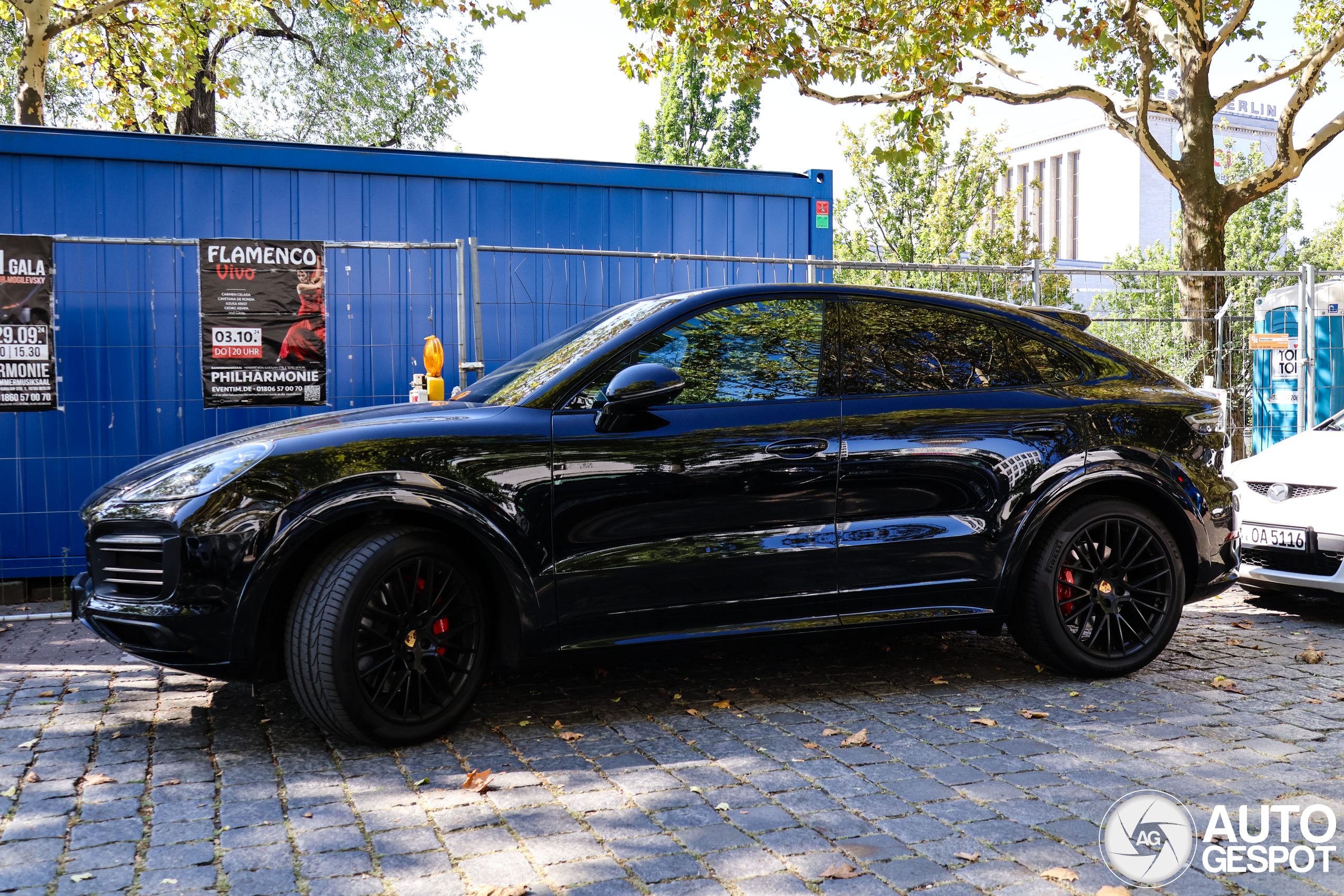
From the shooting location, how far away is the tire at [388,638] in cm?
367

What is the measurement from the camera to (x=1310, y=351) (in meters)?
9.54

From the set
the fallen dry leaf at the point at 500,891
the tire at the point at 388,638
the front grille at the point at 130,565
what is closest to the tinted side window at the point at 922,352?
the tire at the point at 388,638

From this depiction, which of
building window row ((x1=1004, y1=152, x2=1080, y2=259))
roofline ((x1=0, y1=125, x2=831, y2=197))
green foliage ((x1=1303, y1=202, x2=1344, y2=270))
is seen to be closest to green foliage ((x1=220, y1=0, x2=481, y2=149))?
roofline ((x1=0, y1=125, x2=831, y2=197))

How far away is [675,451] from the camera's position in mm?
4062

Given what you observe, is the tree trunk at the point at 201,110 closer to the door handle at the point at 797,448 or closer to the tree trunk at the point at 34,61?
the tree trunk at the point at 34,61

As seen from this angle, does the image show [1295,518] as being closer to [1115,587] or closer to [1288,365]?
[1115,587]

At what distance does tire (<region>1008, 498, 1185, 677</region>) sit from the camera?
4.61 m

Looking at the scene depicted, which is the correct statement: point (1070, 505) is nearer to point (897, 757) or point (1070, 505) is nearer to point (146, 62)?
point (897, 757)

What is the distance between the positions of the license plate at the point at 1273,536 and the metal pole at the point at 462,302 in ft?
15.8

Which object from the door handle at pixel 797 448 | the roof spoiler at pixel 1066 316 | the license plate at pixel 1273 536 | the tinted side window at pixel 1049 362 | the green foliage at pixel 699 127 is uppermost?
the green foliage at pixel 699 127

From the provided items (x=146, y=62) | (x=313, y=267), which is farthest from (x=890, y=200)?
(x=313, y=267)

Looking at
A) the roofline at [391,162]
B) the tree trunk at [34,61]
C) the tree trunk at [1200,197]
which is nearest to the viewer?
the roofline at [391,162]

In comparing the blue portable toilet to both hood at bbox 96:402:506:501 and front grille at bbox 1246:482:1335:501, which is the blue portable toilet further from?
hood at bbox 96:402:506:501

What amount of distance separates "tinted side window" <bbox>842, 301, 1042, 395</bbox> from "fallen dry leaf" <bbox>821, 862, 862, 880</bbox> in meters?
2.07
